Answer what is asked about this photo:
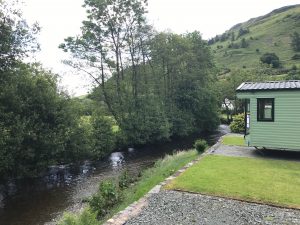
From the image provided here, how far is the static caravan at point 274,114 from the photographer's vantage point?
60.7 ft

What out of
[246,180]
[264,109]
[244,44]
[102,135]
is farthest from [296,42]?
[246,180]

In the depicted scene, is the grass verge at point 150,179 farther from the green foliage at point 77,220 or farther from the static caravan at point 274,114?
the static caravan at point 274,114

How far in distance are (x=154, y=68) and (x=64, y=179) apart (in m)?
25.1

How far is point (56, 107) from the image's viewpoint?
23.6 metres

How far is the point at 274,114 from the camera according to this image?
1897 cm

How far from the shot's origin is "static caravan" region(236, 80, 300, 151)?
18.5m

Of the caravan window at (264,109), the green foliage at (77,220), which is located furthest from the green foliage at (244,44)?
the green foliage at (77,220)

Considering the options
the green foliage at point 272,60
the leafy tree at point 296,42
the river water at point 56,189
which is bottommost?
the river water at point 56,189

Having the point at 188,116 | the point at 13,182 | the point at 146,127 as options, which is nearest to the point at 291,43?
the point at 188,116

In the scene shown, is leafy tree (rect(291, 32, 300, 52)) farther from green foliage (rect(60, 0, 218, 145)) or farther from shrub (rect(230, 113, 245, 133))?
shrub (rect(230, 113, 245, 133))

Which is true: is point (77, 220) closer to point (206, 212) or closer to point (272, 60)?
point (206, 212)

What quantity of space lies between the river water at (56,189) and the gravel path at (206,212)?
6.05 meters

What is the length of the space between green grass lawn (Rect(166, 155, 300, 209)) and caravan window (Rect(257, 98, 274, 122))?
2858 millimetres

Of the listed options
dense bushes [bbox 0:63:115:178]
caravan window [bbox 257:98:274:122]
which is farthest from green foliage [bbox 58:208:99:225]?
caravan window [bbox 257:98:274:122]
